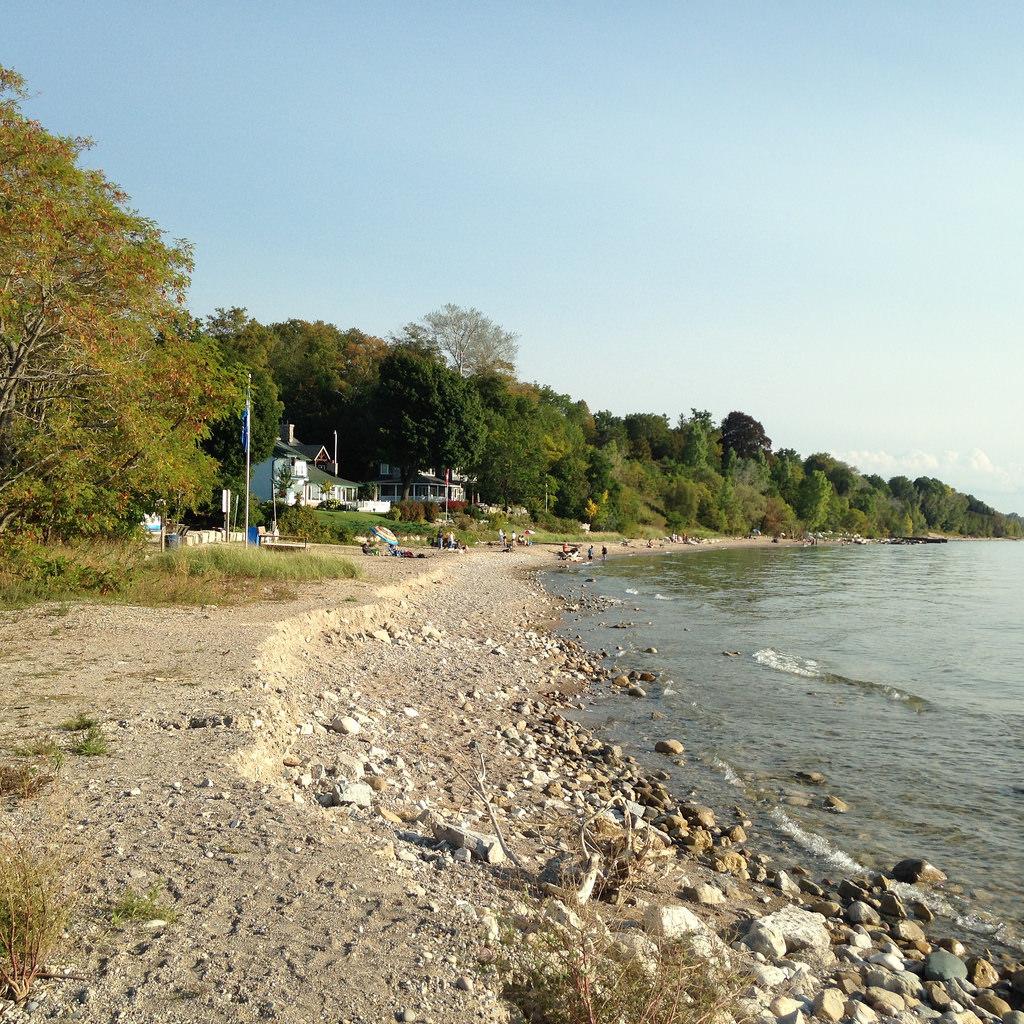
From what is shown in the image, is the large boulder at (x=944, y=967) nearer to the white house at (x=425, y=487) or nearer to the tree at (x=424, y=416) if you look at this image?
the tree at (x=424, y=416)

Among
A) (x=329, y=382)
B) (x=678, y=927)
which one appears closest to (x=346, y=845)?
(x=678, y=927)

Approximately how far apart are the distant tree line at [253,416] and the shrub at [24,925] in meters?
11.5

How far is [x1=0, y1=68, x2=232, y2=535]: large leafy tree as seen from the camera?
13430mm

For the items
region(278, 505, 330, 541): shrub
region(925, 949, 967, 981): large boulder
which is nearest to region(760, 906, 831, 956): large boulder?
region(925, 949, 967, 981): large boulder

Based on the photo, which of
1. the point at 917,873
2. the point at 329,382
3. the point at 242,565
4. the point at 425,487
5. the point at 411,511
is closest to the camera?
the point at 917,873

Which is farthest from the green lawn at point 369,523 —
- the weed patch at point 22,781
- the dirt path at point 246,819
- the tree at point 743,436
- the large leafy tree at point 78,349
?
the tree at point 743,436

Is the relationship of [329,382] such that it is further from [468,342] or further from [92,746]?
[92,746]

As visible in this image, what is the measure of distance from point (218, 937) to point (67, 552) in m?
16.0

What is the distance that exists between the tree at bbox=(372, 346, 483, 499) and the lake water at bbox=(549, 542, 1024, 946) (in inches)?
1441

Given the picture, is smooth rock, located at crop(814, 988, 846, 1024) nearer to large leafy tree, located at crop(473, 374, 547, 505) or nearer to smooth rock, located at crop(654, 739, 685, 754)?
smooth rock, located at crop(654, 739, 685, 754)

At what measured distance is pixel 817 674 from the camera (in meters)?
19.0

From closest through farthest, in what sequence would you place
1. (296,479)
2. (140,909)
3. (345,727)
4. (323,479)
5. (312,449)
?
(140,909) → (345,727) → (296,479) → (323,479) → (312,449)

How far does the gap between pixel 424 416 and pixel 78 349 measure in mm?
52834

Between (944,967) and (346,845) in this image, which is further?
(944,967)
